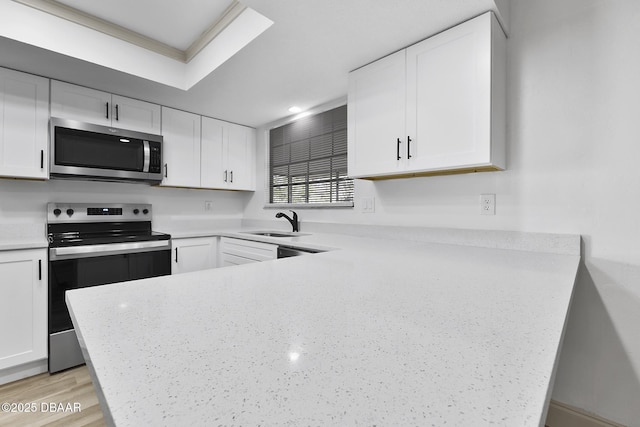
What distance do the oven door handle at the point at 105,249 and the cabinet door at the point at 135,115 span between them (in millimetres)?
1061

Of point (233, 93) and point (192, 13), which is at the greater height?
point (192, 13)

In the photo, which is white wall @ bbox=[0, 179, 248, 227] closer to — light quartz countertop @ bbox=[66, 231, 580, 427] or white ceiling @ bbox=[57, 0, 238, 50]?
white ceiling @ bbox=[57, 0, 238, 50]

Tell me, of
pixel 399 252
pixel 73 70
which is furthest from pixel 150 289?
pixel 73 70

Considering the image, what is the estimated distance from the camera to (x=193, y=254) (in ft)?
9.07

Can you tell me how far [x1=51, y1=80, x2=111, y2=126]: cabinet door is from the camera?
222 centimetres

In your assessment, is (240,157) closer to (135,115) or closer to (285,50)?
(135,115)

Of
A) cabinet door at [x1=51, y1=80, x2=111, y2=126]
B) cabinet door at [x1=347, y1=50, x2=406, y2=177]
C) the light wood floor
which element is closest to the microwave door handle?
cabinet door at [x1=51, y1=80, x2=111, y2=126]

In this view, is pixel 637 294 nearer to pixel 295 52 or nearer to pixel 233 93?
pixel 295 52

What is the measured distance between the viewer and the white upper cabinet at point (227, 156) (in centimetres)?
312

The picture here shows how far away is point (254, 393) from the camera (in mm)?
331

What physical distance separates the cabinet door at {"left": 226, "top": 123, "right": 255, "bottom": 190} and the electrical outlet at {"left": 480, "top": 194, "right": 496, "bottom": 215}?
8.33ft

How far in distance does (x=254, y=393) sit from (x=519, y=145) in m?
1.81

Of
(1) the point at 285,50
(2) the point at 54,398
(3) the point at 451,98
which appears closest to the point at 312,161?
(1) the point at 285,50

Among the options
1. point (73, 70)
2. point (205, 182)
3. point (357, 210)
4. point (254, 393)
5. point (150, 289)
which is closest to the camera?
point (254, 393)
